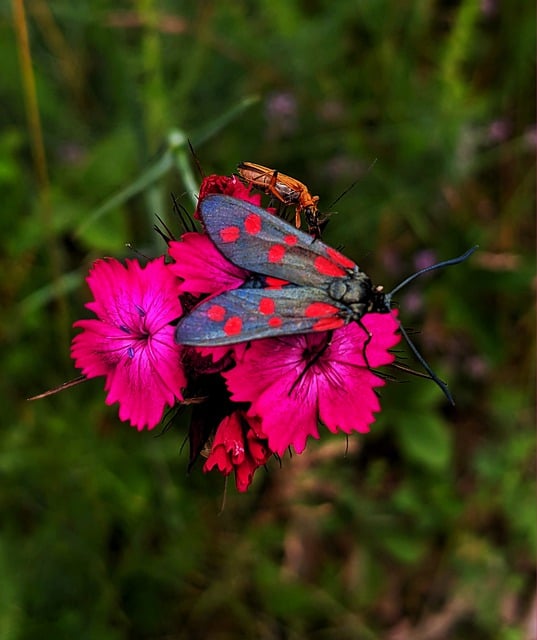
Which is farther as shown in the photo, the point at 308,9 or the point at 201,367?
the point at 308,9

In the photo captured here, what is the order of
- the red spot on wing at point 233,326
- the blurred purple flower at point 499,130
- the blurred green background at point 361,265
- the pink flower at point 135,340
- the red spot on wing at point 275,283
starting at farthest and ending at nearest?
the blurred purple flower at point 499,130 < the blurred green background at point 361,265 < the pink flower at point 135,340 < the red spot on wing at point 275,283 < the red spot on wing at point 233,326

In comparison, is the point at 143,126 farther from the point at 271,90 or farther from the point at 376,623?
the point at 376,623

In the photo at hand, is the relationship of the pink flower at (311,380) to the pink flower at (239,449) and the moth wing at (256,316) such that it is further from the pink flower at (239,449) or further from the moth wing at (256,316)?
the moth wing at (256,316)

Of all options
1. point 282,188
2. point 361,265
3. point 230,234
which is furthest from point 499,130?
point 230,234

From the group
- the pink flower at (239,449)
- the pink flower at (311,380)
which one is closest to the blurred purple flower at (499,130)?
the pink flower at (311,380)

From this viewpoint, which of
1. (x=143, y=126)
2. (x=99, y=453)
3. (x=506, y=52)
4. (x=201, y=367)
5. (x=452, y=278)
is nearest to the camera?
(x=201, y=367)

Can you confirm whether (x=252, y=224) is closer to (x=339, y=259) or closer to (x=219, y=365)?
(x=339, y=259)

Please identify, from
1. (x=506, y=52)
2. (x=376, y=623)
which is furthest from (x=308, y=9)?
(x=376, y=623)
